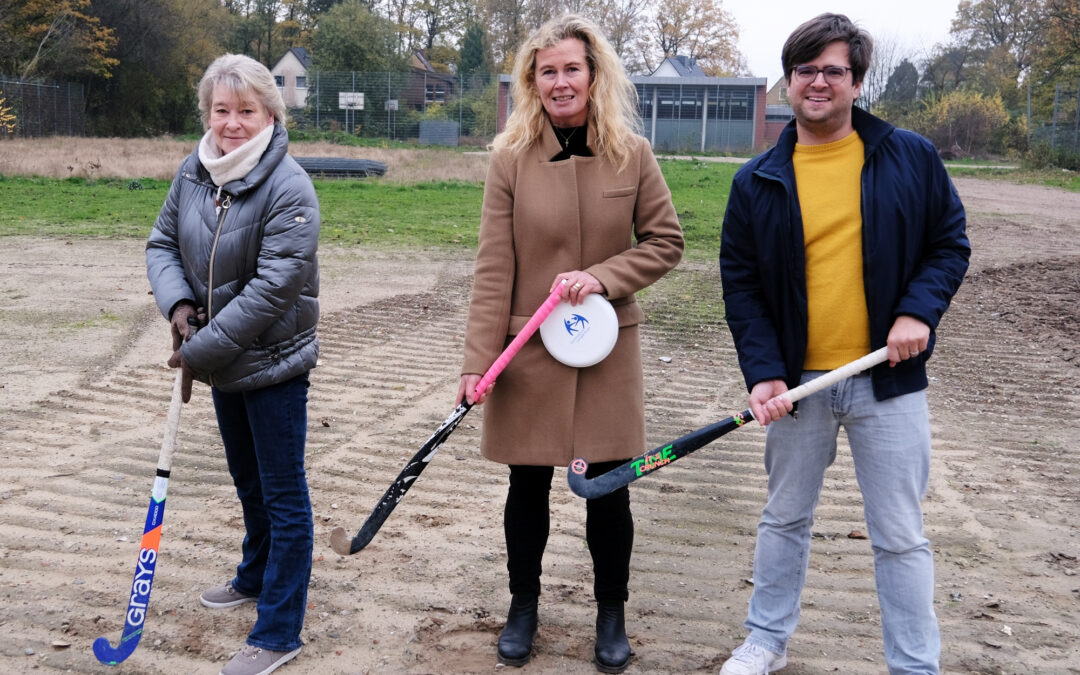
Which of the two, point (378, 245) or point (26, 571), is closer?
point (26, 571)

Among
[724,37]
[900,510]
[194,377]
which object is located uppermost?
[724,37]

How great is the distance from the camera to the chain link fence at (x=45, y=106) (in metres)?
33.3

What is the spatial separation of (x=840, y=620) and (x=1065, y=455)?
8.11ft

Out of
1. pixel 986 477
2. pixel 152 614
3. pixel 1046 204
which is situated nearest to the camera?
pixel 152 614

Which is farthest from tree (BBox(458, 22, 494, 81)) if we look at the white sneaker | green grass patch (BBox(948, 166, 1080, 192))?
the white sneaker

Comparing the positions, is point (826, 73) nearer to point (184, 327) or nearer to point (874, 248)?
point (874, 248)

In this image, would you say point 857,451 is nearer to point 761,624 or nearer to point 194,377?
point 761,624

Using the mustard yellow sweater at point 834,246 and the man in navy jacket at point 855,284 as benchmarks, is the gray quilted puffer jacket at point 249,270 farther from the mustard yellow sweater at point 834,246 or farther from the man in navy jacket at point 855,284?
the mustard yellow sweater at point 834,246

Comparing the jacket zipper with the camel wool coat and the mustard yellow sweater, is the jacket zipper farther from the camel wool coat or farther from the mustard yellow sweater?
the mustard yellow sweater

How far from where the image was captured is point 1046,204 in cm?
1964

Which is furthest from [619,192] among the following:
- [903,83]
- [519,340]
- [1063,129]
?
[903,83]

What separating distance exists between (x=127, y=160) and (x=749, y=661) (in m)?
22.6

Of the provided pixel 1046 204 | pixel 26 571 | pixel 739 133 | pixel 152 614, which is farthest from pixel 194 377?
pixel 739 133

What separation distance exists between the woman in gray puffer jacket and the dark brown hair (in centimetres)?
149
